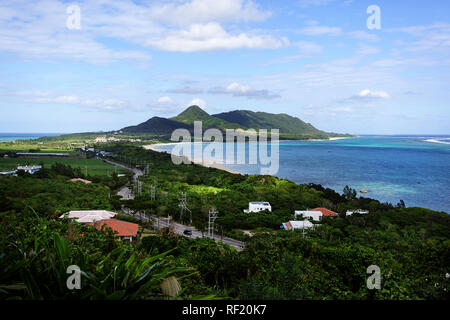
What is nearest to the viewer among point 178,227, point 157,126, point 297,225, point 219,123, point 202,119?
point 297,225

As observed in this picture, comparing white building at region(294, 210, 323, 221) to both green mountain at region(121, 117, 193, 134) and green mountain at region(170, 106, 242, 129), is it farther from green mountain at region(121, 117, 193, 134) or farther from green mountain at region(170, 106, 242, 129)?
green mountain at region(121, 117, 193, 134)

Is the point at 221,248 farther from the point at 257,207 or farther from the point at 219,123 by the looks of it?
the point at 219,123

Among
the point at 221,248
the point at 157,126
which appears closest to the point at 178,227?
the point at 221,248

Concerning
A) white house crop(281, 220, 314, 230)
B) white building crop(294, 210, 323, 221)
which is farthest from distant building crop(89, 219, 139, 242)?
white building crop(294, 210, 323, 221)

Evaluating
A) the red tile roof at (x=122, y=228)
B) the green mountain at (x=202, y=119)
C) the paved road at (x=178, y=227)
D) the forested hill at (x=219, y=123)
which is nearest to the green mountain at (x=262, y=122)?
the forested hill at (x=219, y=123)

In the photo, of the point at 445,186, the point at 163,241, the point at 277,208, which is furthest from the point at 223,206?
the point at 445,186

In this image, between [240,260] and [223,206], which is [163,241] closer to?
[240,260]
